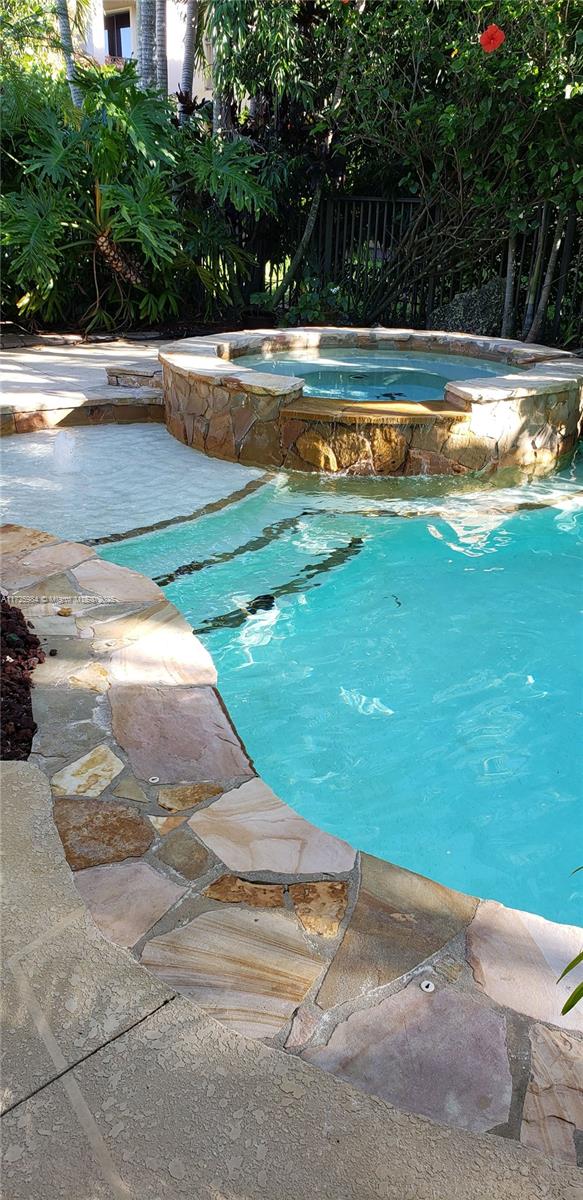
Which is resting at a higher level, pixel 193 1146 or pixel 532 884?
pixel 193 1146

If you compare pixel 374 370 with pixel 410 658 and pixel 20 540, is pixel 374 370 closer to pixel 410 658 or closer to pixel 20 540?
pixel 410 658

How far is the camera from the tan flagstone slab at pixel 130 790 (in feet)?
7.33

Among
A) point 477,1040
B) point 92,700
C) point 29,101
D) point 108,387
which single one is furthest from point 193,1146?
point 29,101

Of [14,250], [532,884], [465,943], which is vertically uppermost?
[14,250]

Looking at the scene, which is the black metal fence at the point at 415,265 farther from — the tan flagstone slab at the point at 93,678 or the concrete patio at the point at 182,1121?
the concrete patio at the point at 182,1121

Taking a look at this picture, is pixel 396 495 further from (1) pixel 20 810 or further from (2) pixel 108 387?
(1) pixel 20 810

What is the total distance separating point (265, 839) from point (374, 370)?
6410 mm

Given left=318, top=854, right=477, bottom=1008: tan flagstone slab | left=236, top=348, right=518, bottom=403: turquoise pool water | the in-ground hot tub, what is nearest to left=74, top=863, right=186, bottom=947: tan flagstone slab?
left=318, top=854, right=477, bottom=1008: tan flagstone slab

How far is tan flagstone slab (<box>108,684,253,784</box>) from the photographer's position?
238 centimetres

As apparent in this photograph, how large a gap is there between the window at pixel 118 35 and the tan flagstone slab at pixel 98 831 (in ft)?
96.9

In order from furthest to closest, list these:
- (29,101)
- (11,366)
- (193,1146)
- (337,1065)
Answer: (29,101) → (11,366) → (337,1065) → (193,1146)

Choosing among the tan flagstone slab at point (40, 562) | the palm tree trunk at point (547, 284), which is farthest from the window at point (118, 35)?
the tan flagstone slab at point (40, 562)

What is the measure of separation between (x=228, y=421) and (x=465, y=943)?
4.71 m

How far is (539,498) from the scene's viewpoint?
5770mm
